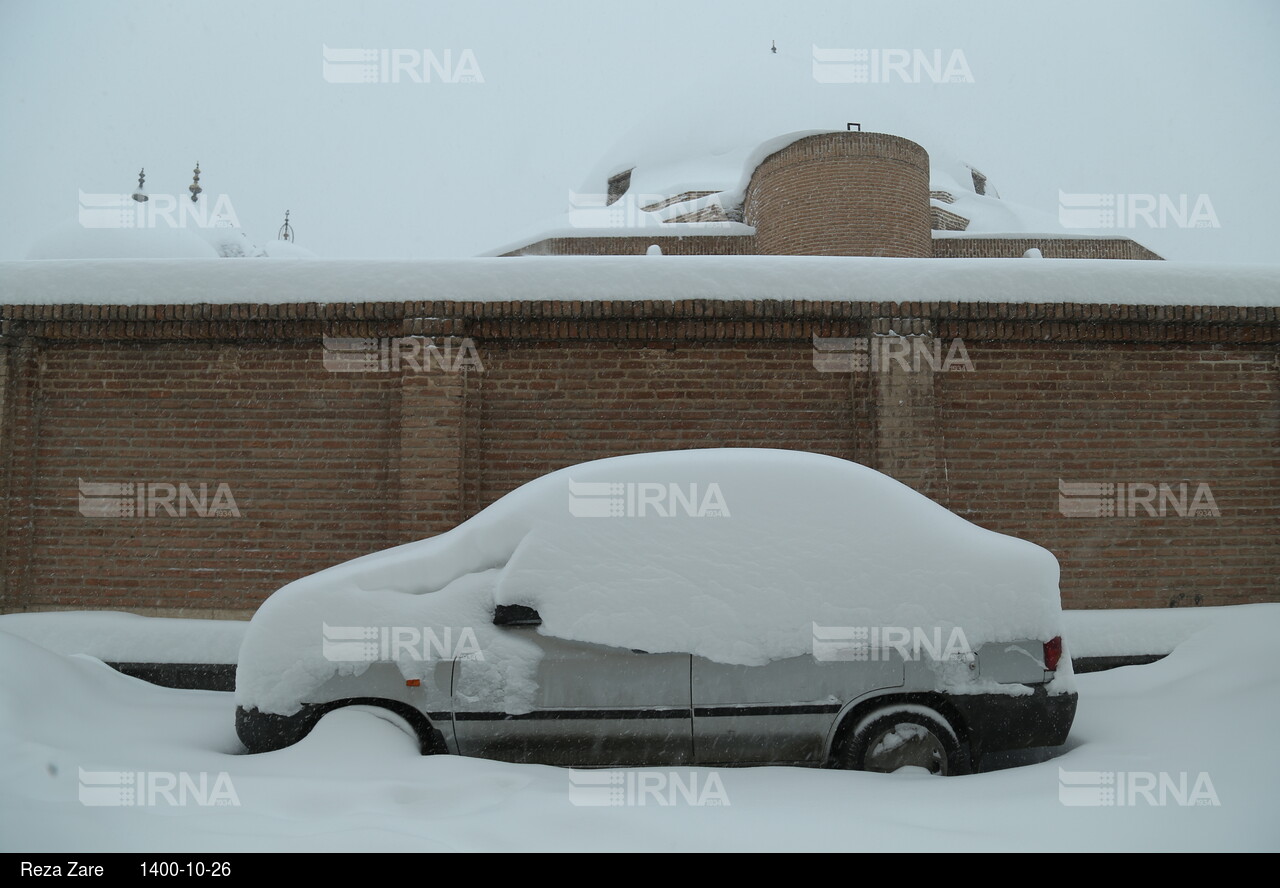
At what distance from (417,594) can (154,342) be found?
413 cm

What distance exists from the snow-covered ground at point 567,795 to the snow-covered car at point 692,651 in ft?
0.51

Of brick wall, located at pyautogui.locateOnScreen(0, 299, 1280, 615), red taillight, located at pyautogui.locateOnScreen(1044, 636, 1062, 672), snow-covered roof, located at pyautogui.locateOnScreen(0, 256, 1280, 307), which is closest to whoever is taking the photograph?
red taillight, located at pyautogui.locateOnScreen(1044, 636, 1062, 672)

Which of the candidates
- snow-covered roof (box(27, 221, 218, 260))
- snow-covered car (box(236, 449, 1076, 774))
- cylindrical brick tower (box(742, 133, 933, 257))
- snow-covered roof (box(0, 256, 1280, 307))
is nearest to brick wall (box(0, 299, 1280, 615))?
snow-covered roof (box(0, 256, 1280, 307))

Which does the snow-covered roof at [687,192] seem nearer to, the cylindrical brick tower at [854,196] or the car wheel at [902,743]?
the cylindrical brick tower at [854,196]

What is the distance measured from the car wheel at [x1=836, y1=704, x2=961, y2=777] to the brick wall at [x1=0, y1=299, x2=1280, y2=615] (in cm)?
291

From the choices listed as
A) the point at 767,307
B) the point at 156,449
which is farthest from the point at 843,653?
the point at 156,449

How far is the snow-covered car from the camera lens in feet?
11.3

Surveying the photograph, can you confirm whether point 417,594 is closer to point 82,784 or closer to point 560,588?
point 560,588

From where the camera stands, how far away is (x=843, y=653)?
11.4 ft

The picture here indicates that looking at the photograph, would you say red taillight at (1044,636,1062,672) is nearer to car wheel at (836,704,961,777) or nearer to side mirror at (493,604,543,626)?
car wheel at (836,704,961,777)

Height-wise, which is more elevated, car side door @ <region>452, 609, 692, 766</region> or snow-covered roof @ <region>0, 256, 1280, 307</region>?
snow-covered roof @ <region>0, 256, 1280, 307</region>

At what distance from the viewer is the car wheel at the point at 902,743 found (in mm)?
3461

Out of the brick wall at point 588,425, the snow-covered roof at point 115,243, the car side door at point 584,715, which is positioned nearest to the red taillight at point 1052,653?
the car side door at point 584,715

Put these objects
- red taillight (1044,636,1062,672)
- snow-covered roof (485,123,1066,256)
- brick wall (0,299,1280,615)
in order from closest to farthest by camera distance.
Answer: red taillight (1044,636,1062,672)
brick wall (0,299,1280,615)
snow-covered roof (485,123,1066,256)
